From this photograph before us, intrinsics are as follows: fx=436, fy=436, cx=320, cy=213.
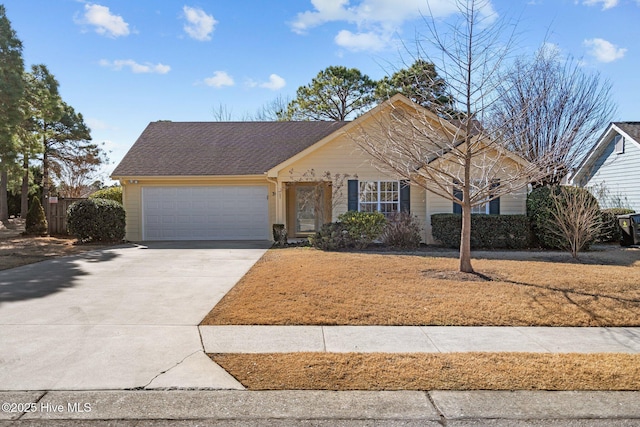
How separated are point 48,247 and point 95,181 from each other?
20307mm

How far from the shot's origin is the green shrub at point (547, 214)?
1293 centimetres

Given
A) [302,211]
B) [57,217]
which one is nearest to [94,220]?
[57,217]

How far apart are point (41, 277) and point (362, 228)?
863 cm

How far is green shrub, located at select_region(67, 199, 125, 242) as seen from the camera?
15664 millimetres

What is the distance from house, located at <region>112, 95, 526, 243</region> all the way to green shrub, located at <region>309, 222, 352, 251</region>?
2.00 metres

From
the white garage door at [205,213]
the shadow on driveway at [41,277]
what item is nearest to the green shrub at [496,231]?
the white garage door at [205,213]

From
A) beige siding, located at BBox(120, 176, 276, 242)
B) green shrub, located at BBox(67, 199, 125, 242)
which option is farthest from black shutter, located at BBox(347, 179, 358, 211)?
green shrub, located at BBox(67, 199, 125, 242)

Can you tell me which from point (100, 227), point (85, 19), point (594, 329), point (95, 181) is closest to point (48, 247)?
point (100, 227)

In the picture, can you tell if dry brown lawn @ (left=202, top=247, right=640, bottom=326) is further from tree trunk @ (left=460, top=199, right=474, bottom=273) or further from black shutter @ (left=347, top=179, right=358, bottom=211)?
black shutter @ (left=347, top=179, right=358, bottom=211)

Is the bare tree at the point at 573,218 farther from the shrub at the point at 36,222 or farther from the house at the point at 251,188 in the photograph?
the shrub at the point at 36,222

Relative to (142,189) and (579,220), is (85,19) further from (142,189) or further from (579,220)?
(579,220)

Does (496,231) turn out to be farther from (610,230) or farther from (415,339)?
(415,339)

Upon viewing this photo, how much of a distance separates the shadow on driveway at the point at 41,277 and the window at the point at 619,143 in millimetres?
21489

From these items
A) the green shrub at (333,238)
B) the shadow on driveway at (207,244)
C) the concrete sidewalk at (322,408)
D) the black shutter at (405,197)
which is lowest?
the concrete sidewalk at (322,408)
